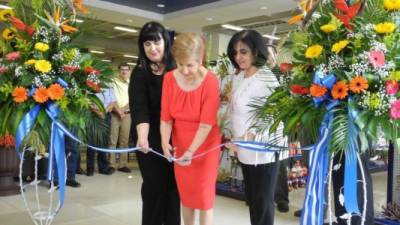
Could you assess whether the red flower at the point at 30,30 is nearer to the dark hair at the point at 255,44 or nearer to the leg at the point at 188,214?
the dark hair at the point at 255,44

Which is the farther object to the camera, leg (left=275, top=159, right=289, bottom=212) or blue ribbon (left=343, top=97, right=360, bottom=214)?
leg (left=275, top=159, right=289, bottom=212)

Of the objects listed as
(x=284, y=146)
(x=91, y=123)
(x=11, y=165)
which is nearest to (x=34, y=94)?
(x=91, y=123)

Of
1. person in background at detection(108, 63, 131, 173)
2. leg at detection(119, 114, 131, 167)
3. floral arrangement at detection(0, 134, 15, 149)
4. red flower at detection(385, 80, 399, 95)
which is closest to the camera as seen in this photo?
red flower at detection(385, 80, 399, 95)

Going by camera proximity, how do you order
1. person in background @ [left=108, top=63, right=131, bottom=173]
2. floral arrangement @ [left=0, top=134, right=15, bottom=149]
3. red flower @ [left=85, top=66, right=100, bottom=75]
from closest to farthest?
red flower @ [left=85, top=66, right=100, bottom=75], floral arrangement @ [left=0, top=134, right=15, bottom=149], person in background @ [left=108, top=63, right=131, bottom=173]

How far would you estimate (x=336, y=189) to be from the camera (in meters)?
1.88

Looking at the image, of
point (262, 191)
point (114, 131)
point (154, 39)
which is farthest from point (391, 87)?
point (114, 131)

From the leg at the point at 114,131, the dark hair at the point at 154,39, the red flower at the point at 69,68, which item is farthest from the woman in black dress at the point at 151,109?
the leg at the point at 114,131

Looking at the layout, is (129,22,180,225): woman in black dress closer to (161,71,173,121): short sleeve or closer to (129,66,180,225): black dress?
(129,66,180,225): black dress

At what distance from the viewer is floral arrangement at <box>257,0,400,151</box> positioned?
4.61 ft

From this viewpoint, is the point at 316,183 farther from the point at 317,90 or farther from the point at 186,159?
the point at 186,159

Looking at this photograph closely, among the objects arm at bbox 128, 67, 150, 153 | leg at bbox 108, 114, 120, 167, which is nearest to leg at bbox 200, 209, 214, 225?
arm at bbox 128, 67, 150, 153

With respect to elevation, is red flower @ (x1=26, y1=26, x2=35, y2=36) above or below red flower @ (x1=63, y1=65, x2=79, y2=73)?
above

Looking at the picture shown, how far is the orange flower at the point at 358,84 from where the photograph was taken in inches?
55.0

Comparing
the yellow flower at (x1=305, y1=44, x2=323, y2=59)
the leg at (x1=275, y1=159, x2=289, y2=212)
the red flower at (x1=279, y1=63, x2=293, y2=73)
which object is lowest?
the leg at (x1=275, y1=159, x2=289, y2=212)
